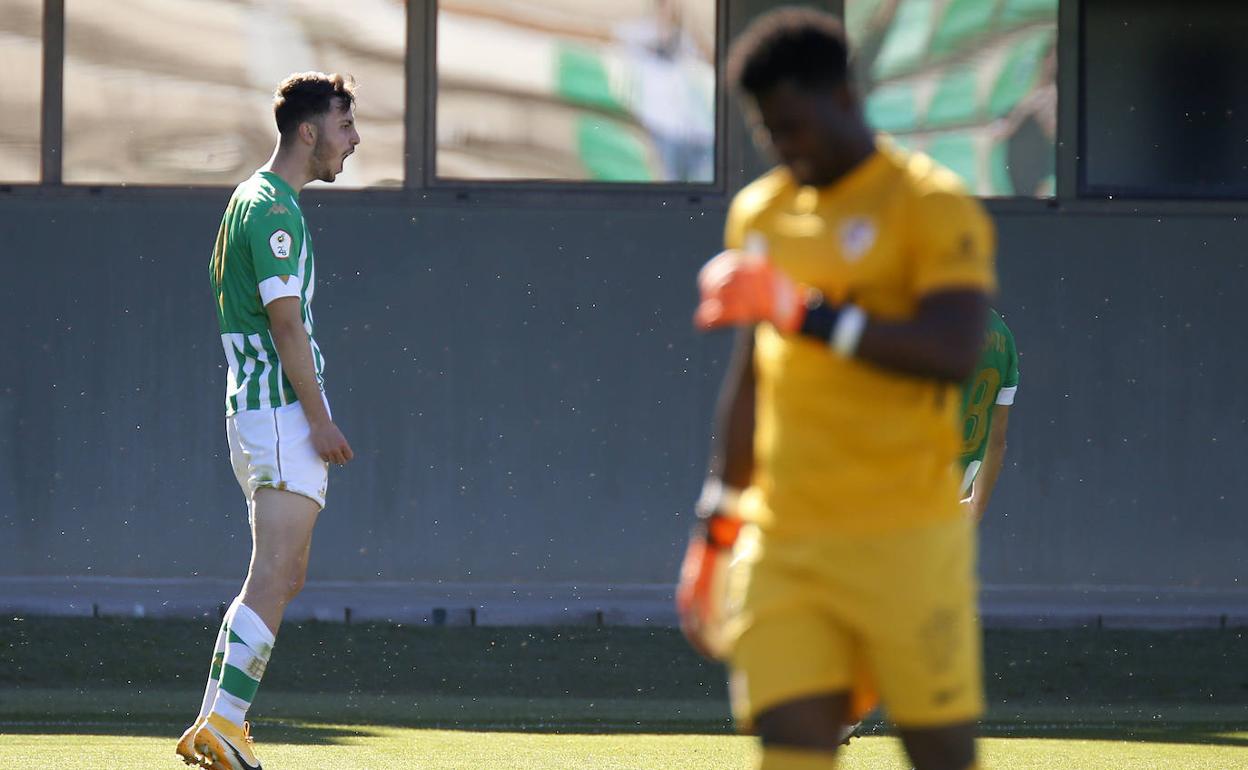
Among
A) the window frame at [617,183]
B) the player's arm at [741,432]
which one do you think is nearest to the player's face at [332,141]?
the player's arm at [741,432]

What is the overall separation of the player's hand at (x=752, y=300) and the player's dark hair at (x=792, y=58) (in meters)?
0.32

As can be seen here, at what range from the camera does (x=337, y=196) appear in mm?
12133

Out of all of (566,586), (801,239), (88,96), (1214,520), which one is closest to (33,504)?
(88,96)

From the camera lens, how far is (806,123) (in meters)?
3.56

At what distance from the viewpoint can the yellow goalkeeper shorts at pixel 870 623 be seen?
3.59 meters

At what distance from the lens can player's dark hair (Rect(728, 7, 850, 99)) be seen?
11.6ft

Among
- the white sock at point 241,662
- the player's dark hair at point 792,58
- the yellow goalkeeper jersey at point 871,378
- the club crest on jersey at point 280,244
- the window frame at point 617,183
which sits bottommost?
the white sock at point 241,662

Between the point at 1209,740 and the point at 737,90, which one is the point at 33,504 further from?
the point at 737,90

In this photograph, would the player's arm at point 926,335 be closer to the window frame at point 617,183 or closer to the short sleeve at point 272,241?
the short sleeve at point 272,241

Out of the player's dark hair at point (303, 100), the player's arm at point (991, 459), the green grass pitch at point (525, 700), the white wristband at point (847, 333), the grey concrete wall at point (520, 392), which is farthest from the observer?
the grey concrete wall at point (520, 392)

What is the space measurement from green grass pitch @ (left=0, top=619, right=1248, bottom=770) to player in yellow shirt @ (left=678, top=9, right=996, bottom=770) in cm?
312

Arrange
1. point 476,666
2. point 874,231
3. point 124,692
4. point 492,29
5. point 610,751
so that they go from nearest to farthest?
point 874,231 < point 610,751 < point 124,692 < point 476,666 < point 492,29

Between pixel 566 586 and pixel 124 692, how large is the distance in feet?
11.3

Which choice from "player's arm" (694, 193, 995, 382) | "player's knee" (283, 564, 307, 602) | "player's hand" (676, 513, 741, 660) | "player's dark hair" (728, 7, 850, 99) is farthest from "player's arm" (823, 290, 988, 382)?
"player's knee" (283, 564, 307, 602)
